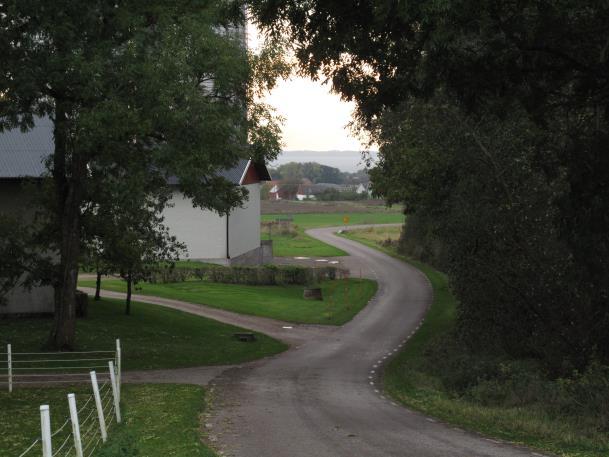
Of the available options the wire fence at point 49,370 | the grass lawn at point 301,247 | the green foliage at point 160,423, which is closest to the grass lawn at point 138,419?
the green foliage at point 160,423

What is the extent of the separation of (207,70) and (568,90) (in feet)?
34.8

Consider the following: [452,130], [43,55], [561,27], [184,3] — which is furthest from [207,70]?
[561,27]

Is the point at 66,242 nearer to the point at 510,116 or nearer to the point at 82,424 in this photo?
the point at 82,424

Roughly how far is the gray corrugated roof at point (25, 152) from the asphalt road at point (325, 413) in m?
13.4

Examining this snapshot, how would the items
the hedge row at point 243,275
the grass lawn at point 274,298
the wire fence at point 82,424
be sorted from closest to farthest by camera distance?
1. the wire fence at point 82,424
2. the grass lawn at point 274,298
3. the hedge row at point 243,275

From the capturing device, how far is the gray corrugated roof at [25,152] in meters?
32.6

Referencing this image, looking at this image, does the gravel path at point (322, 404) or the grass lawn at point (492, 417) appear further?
the grass lawn at point (492, 417)

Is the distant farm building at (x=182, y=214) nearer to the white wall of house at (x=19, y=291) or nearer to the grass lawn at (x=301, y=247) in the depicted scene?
the white wall of house at (x=19, y=291)

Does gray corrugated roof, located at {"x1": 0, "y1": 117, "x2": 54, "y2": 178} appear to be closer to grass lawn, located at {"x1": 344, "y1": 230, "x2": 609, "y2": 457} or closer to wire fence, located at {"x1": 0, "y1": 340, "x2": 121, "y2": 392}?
wire fence, located at {"x1": 0, "y1": 340, "x2": 121, "y2": 392}

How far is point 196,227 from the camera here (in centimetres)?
5372

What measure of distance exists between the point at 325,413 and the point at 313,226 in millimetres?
100312

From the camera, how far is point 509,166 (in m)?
25.8

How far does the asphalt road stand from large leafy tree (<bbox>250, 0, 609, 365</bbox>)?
5110 millimetres

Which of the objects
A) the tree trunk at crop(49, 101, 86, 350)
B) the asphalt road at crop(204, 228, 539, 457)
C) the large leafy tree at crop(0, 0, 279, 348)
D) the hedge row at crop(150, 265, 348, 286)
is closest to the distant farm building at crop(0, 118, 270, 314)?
the hedge row at crop(150, 265, 348, 286)
